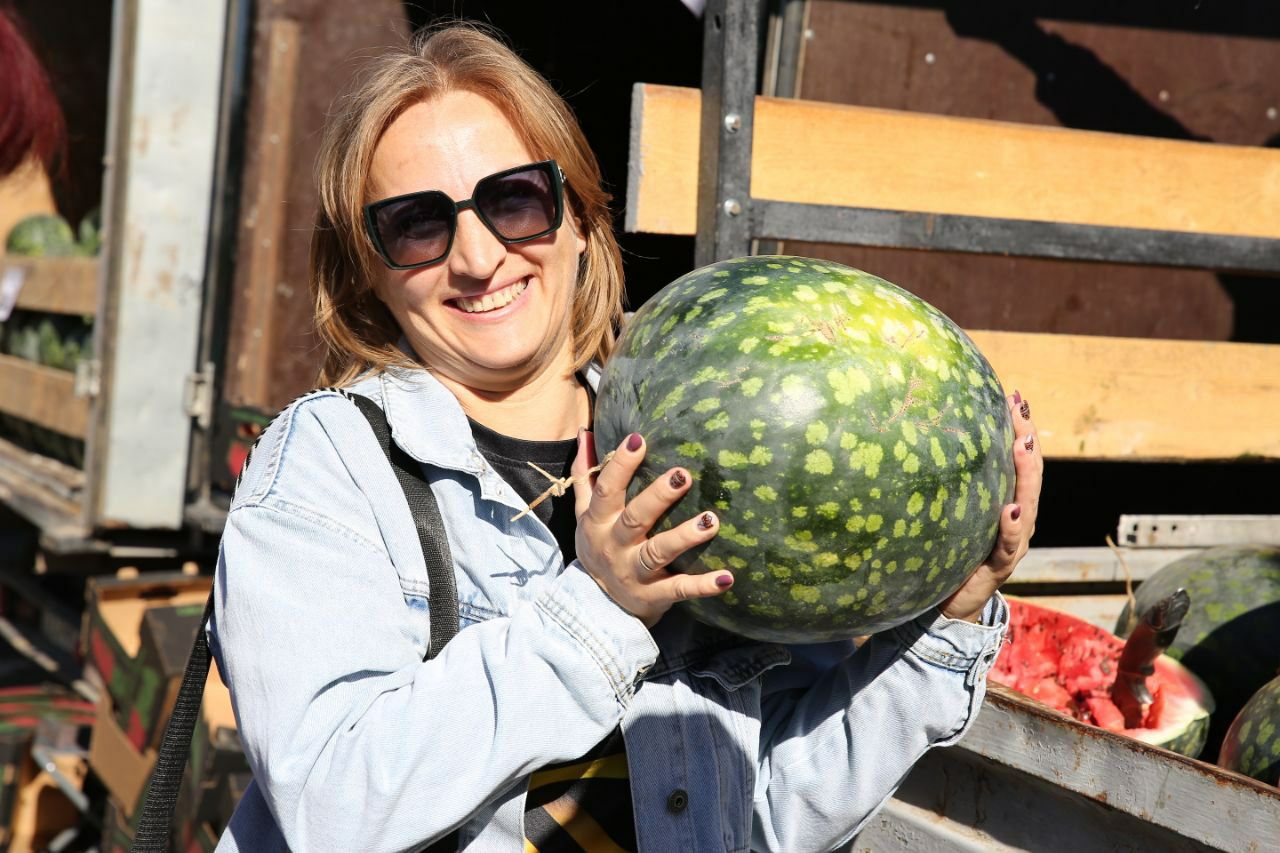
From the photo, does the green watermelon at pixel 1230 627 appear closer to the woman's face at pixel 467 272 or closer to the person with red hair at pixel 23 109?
the woman's face at pixel 467 272

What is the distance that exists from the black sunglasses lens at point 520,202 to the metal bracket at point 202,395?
3.65 m

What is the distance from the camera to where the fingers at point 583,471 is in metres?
1.65

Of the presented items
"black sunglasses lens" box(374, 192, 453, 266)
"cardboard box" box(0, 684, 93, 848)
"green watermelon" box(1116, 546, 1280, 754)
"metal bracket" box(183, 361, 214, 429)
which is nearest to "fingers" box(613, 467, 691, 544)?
"black sunglasses lens" box(374, 192, 453, 266)

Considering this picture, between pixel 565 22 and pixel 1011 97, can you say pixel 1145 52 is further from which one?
pixel 565 22

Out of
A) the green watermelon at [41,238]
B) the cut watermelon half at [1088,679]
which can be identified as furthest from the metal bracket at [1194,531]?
the green watermelon at [41,238]

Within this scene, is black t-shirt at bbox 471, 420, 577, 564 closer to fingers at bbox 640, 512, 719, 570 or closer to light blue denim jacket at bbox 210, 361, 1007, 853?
light blue denim jacket at bbox 210, 361, 1007, 853

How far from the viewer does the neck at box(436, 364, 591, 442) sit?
1970mm

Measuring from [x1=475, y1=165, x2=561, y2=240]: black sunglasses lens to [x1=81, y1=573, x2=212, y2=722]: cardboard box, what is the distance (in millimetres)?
3221

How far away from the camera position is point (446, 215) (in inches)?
72.2

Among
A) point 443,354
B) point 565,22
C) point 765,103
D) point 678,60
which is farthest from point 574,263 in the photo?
point 565,22

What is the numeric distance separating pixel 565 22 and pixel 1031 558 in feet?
10.9

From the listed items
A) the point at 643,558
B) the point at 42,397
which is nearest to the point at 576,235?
the point at 643,558

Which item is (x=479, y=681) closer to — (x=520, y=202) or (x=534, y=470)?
(x=534, y=470)

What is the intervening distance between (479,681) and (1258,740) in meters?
1.41
